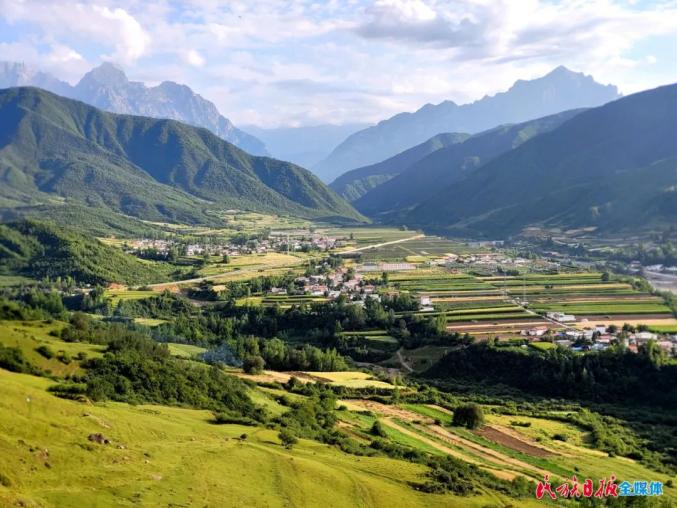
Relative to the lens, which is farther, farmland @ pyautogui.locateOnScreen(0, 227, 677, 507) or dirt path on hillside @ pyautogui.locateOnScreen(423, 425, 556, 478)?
dirt path on hillside @ pyautogui.locateOnScreen(423, 425, 556, 478)

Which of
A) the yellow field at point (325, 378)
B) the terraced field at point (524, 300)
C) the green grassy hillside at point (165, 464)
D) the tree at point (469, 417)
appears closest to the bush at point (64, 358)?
the green grassy hillside at point (165, 464)

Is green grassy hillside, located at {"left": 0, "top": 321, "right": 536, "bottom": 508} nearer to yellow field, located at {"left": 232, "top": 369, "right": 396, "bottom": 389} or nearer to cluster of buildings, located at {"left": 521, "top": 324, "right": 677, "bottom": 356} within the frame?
yellow field, located at {"left": 232, "top": 369, "right": 396, "bottom": 389}

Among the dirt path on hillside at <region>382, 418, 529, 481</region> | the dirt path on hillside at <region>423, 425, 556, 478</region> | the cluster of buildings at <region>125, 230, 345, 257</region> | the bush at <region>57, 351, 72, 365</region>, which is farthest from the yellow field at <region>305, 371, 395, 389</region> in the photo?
the cluster of buildings at <region>125, 230, 345, 257</region>

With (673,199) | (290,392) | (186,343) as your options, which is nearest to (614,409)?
(290,392)

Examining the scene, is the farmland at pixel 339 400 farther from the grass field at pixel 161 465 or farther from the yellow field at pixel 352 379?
the yellow field at pixel 352 379

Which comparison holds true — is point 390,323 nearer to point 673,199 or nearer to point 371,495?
point 371,495
